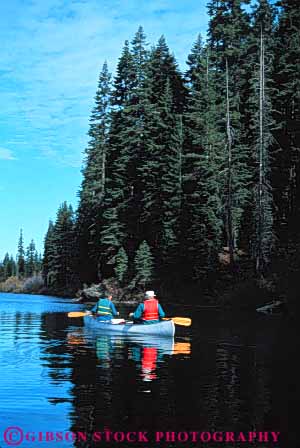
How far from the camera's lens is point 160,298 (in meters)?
48.8

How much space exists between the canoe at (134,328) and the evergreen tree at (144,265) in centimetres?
2479

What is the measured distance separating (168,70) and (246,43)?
8.83m

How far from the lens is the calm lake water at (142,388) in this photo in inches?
343

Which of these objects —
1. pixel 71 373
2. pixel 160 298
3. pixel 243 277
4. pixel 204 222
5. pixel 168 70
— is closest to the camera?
pixel 71 373

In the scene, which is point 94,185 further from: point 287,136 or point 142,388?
point 142,388

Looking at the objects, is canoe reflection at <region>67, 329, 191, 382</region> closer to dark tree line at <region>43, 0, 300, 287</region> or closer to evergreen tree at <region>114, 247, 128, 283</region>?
dark tree line at <region>43, 0, 300, 287</region>

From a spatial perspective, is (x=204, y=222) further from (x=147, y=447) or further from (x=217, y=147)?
(x=147, y=447)

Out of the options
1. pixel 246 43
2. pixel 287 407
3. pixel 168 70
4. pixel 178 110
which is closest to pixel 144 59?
pixel 168 70

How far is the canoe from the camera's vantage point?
2038cm

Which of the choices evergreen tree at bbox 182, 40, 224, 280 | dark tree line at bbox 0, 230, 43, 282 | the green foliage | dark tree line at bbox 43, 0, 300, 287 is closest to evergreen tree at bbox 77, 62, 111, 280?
dark tree line at bbox 43, 0, 300, 287

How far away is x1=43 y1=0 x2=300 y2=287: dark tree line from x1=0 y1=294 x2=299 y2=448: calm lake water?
21.8 meters

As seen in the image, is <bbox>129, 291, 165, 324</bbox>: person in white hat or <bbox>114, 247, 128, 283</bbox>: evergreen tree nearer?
<bbox>129, 291, 165, 324</bbox>: person in white hat

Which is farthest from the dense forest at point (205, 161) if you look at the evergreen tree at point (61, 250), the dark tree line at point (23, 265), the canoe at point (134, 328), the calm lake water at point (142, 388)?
the dark tree line at point (23, 265)

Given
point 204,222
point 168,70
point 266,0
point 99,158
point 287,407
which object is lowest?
point 287,407
